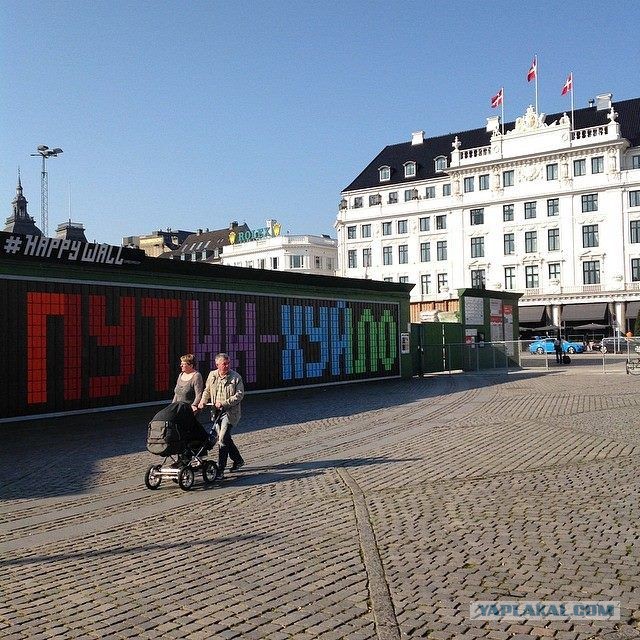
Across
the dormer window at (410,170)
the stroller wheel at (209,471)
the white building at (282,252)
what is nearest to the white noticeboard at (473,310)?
the stroller wheel at (209,471)

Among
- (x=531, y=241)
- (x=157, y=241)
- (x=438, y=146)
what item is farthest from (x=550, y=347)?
(x=157, y=241)

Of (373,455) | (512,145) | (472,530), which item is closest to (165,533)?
(472,530)

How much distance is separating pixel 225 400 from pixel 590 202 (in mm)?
63144

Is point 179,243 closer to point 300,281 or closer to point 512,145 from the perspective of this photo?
point 512,145

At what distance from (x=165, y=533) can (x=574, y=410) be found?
13.2 m

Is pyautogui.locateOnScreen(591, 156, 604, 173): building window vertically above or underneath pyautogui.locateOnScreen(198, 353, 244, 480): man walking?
above

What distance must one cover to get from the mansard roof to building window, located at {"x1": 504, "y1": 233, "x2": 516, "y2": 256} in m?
10.0

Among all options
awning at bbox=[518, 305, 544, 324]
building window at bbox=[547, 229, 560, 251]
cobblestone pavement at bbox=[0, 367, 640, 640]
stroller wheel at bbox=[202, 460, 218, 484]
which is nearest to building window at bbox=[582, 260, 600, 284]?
building window at bbox=[547, 229, 560, 251]

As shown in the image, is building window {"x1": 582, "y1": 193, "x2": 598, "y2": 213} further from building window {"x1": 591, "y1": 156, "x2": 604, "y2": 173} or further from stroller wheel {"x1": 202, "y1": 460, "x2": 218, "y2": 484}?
stroller wheel {"x1": 202, "y1": 460, "x2": 218, "y2": 484}

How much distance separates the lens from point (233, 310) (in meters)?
24.1

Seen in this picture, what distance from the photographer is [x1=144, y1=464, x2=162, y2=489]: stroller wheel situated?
10297 mm

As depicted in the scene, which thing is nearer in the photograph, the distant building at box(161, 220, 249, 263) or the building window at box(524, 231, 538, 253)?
the building window at box(524, 231, 538, 253)

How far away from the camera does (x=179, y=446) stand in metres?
10.2

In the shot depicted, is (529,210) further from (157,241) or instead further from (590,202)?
(157,241)
